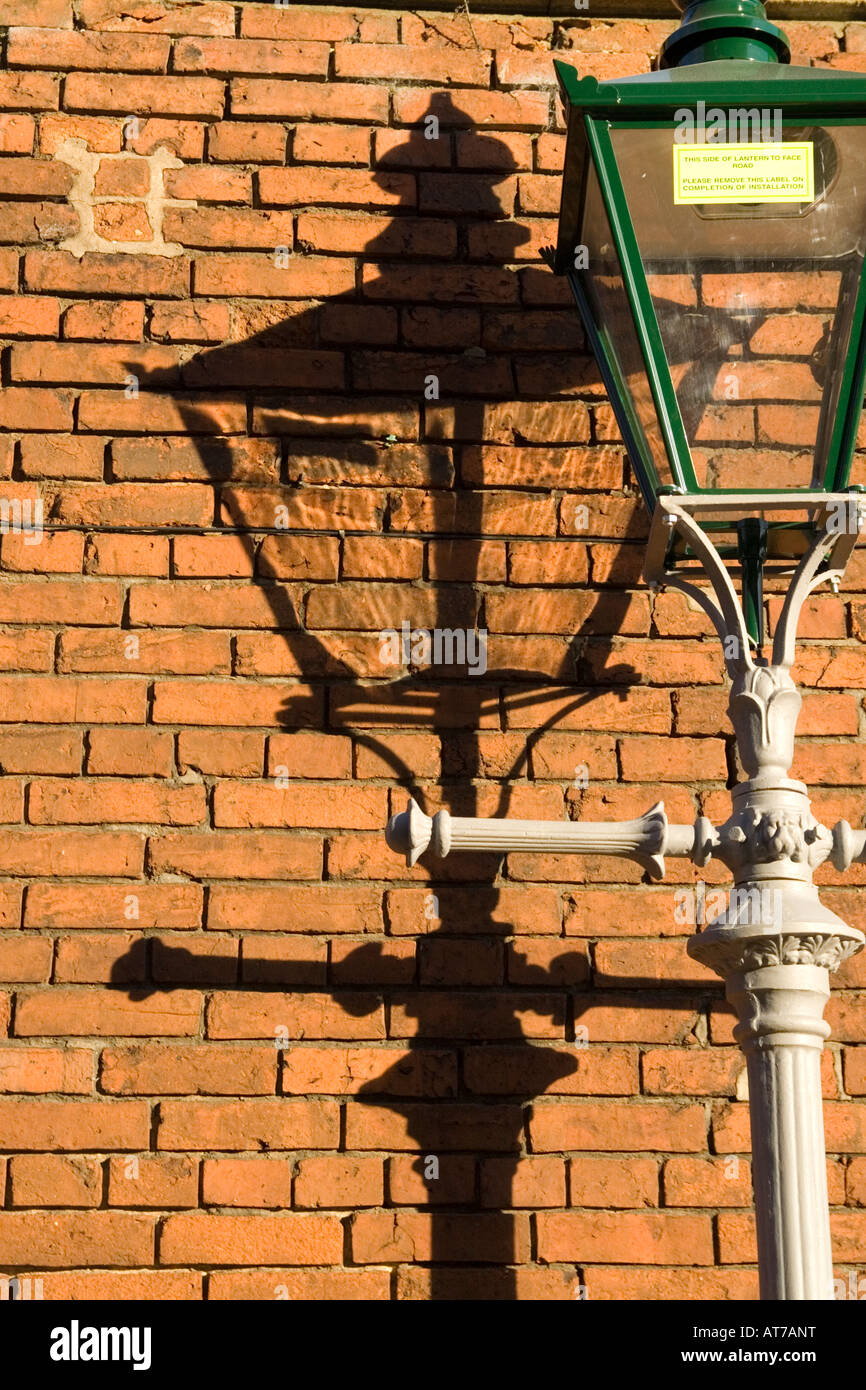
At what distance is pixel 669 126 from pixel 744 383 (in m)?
0.39

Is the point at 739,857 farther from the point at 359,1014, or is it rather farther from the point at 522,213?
the point at 522,213

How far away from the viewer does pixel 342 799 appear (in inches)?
112

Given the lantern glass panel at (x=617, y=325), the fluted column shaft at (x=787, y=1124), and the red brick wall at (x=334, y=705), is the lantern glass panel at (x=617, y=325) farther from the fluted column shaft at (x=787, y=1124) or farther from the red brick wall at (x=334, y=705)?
the fluted column shaft at (x=787, y=1124)

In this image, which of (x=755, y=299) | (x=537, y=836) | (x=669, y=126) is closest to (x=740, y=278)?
(x=755, y=299)

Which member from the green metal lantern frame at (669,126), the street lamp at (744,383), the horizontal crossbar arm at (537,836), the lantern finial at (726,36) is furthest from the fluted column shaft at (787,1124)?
the lantern finial at (726,36)

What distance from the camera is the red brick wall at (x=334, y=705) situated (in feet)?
8.64

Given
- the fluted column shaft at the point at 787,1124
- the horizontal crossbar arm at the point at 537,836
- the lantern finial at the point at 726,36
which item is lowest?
the fluted column shaft at the point at 787,1124

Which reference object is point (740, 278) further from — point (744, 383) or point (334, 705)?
point (334, 705)

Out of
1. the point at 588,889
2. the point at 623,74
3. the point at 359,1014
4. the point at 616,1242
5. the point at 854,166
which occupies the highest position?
the point at 623,74

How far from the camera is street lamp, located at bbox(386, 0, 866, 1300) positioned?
2.28 metres

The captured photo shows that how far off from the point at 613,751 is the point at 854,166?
3.35 feet

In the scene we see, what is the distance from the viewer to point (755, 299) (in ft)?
7.76

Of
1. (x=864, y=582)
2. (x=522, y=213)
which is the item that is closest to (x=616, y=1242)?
(x=864, y=582)

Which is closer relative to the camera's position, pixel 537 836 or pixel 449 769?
pixel 537 836
